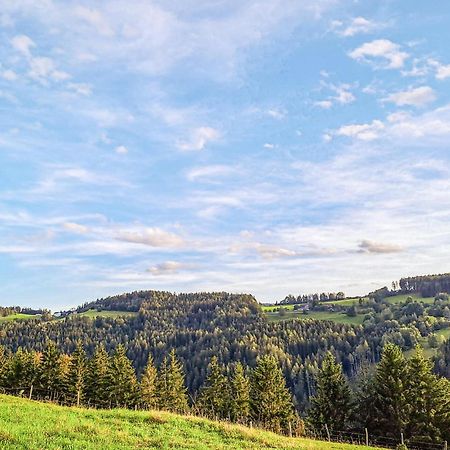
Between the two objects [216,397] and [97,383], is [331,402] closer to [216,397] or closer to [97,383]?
[216,397]

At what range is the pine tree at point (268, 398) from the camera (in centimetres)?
7381

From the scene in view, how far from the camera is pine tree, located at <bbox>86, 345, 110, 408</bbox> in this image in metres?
87.9

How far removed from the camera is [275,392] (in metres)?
76.6

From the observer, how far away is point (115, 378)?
87.3 m

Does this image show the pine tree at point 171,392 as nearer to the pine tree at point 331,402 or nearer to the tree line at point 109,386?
the tree line at point 109,386

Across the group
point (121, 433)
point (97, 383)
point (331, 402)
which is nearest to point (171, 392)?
point (97, 383)

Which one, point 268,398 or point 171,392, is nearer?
point 268,398

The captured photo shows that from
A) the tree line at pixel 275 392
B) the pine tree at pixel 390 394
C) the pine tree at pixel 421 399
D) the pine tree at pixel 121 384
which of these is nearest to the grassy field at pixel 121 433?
the tree line at pixel 275 392

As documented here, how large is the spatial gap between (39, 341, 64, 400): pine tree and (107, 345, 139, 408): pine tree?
Answer: 11.8 metres

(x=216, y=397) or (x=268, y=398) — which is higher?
(x=268, y=398)

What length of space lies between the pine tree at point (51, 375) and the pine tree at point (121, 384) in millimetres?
11753

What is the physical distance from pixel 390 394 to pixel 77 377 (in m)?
62.4

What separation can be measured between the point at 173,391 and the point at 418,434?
5564 centimetres

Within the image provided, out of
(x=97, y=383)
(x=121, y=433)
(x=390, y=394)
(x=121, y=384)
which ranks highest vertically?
(x=121, y=433)
